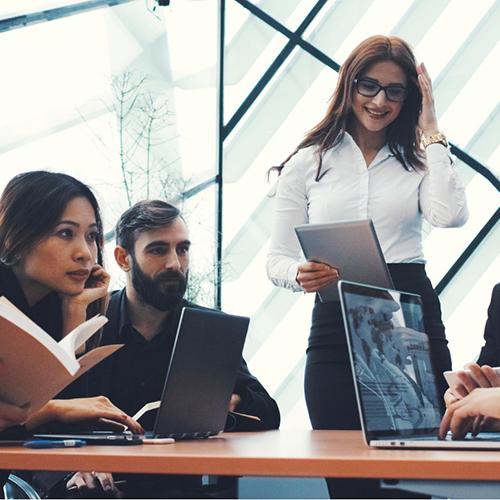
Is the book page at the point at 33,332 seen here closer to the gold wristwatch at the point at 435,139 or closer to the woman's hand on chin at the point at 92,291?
the woman's hand on chin at the point at 92,291

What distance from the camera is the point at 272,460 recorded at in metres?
1.56

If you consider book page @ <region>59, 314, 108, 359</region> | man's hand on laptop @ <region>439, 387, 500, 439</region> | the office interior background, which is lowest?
man's hand on laptop @ <region>439, 387, 500, 439</region>

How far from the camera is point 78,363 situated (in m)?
1.96

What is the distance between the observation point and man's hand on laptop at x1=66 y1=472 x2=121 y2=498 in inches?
105

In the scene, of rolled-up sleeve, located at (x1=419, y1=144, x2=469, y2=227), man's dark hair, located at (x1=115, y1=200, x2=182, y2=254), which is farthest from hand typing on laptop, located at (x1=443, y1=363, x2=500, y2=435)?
man's dark hair, located at (x1=115, y1=200, x2=182, y2=254)

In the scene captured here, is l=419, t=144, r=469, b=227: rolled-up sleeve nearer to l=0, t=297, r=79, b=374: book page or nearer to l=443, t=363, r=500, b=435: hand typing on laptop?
l=443, t=363, r=500, b=435: hand typing on laptop

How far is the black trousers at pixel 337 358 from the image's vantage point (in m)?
2.99

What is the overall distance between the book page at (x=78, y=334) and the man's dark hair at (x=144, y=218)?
5.02 ft

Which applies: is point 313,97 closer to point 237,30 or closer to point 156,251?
point 237,30

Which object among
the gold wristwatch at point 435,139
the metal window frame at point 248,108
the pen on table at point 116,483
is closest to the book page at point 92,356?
the pen on table at point 116,483

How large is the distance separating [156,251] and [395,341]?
185 cm

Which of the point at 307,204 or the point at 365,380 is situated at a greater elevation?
the point at 307,204

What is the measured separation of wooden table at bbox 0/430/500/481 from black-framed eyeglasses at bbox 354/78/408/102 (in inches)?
60.2

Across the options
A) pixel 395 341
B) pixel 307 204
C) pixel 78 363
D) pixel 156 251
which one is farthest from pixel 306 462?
pixel 156 251
